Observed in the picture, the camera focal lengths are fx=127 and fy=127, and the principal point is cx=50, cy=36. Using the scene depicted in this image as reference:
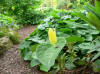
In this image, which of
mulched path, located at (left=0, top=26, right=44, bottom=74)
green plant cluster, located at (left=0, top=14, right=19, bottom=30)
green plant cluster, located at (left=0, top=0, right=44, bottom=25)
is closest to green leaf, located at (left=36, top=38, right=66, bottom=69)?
mulched path, located at (left=0, top=26, right=44, bottom=74)

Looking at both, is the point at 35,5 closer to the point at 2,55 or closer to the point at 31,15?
the point at 31,15

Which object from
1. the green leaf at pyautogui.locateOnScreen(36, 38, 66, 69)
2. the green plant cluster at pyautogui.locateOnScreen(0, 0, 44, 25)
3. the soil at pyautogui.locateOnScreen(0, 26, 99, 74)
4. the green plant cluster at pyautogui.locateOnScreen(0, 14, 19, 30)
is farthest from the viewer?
the green plant cluster at pyautogui.locateOnScreen(0, 0, 44, 25)

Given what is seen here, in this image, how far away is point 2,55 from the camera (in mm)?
2865

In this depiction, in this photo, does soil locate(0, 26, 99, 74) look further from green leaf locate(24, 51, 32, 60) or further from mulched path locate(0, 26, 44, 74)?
green leaf locate(24, 51, 32, 60)

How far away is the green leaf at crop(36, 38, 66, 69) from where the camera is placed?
735 mm

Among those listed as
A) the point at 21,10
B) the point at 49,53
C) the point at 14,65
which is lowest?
the point at 14,65

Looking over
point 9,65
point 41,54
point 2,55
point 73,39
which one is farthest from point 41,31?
point 41,54

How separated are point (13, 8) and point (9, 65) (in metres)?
5.46

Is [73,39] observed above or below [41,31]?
above

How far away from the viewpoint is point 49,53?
2.61 ft

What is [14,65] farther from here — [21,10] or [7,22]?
[21,10]

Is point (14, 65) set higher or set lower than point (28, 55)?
lower

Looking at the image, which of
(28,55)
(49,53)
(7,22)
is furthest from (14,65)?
(7,22)

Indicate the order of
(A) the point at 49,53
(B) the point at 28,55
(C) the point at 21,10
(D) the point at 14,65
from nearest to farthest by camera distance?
1. (A) the point at 49,53
2. (B) the point at 28,55
3. (D) the point at 14,65
4. (C) the point at 21,10
